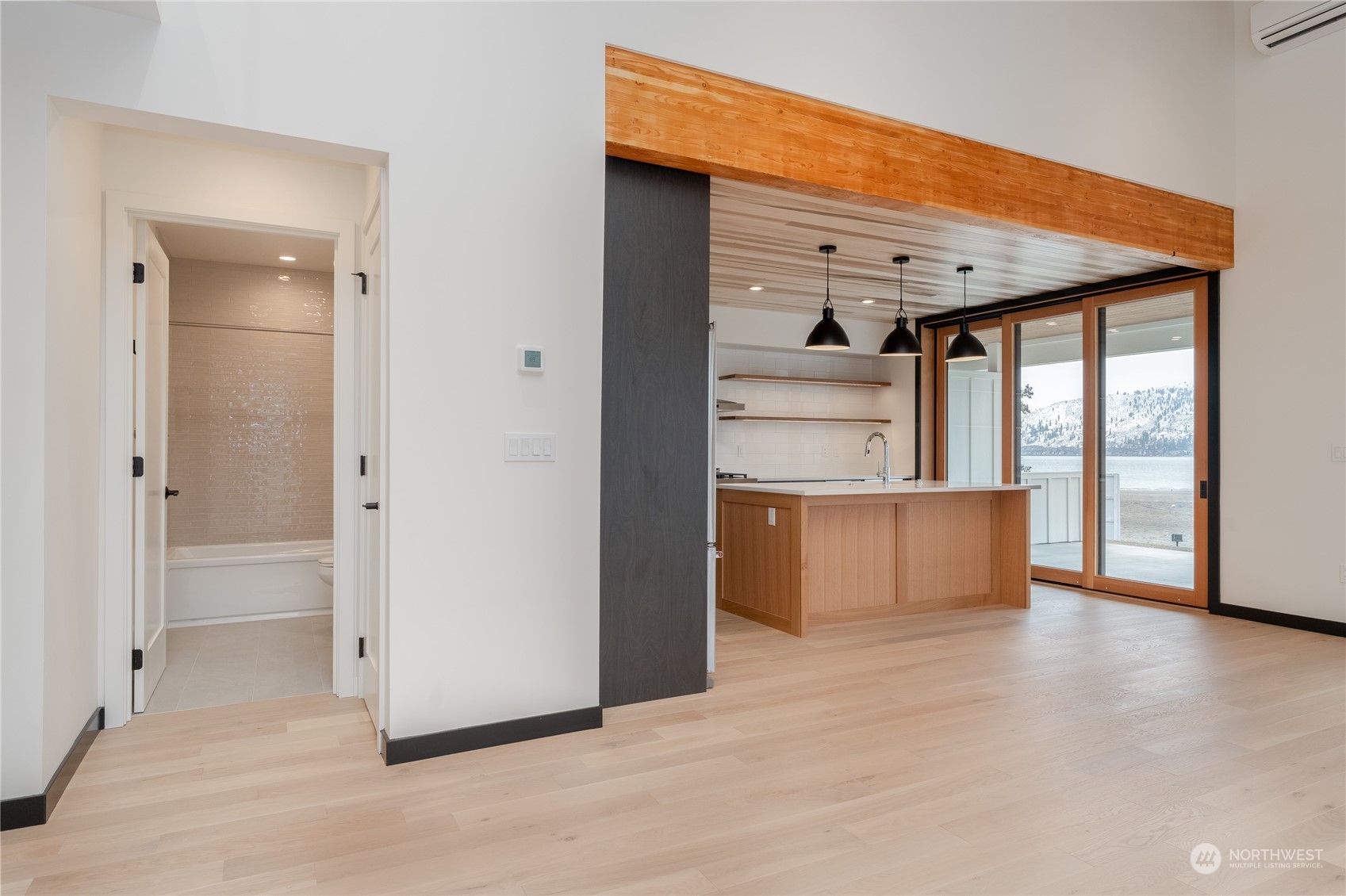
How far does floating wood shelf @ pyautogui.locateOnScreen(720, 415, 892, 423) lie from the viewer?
724 centimetres

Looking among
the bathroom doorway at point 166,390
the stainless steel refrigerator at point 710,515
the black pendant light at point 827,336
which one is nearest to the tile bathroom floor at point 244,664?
the bathroom doorway at point 166,390

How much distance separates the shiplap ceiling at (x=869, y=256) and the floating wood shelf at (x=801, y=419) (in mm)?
1008

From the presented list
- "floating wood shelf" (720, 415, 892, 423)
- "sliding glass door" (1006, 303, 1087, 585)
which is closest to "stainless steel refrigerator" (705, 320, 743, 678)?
"floating wood shelf" (720, 415, 892, 423)

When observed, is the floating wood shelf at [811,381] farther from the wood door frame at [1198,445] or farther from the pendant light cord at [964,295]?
the wood door frame at [1198,445]

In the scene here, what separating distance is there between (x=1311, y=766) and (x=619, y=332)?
2949 millimetres

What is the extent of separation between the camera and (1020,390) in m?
6.77

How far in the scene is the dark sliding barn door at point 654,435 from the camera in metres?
3.26

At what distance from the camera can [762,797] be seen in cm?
246

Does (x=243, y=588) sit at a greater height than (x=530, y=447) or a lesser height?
lesser

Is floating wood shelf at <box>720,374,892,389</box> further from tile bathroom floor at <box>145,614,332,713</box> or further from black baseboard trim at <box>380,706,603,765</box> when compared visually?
black baseboard trim at <box>380,706,603,765</box>

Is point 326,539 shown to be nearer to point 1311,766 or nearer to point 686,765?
point 686,765

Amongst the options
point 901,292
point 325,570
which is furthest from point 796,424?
point 325,570

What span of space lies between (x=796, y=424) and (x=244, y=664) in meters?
5.26

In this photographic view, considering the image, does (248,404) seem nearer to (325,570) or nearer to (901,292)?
(325,570)
